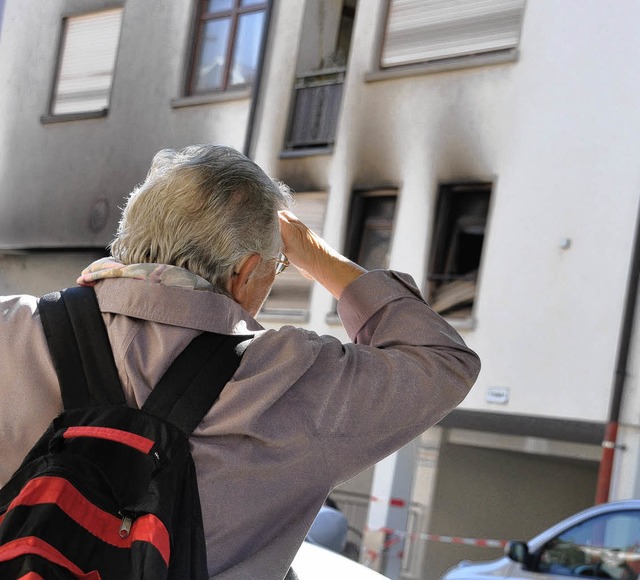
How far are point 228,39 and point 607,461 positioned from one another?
145cm

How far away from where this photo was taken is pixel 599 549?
3.28 metres

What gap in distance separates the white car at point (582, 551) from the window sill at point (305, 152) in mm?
1114

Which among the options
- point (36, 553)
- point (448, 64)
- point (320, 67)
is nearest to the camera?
point (36, 553)

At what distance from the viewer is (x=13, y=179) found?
84.9 inches

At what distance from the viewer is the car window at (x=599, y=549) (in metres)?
3.12

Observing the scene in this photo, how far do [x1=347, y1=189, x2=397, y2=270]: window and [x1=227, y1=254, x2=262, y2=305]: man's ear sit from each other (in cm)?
259

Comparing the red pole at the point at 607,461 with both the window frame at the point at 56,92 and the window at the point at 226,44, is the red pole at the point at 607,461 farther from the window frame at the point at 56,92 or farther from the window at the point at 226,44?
the window frame at the point at 56,92

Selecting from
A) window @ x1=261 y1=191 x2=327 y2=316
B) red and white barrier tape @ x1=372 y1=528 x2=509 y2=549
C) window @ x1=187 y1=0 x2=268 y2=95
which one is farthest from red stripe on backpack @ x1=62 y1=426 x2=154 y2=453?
red and white barrier tape @ x1=372 y1=528 x2=509 y2=549

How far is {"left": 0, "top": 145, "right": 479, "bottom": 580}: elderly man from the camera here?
0.79m

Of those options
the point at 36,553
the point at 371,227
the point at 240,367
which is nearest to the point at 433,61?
the point at 371,227

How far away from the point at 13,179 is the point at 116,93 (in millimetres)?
219

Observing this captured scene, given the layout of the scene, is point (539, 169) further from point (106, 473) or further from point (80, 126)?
point (106, 473)

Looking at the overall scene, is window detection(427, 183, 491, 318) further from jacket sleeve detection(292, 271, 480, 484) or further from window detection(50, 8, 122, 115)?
jacket sleeve detection(292, 271, 480, 484)

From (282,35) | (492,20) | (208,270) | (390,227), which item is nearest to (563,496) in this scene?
(390,227)
